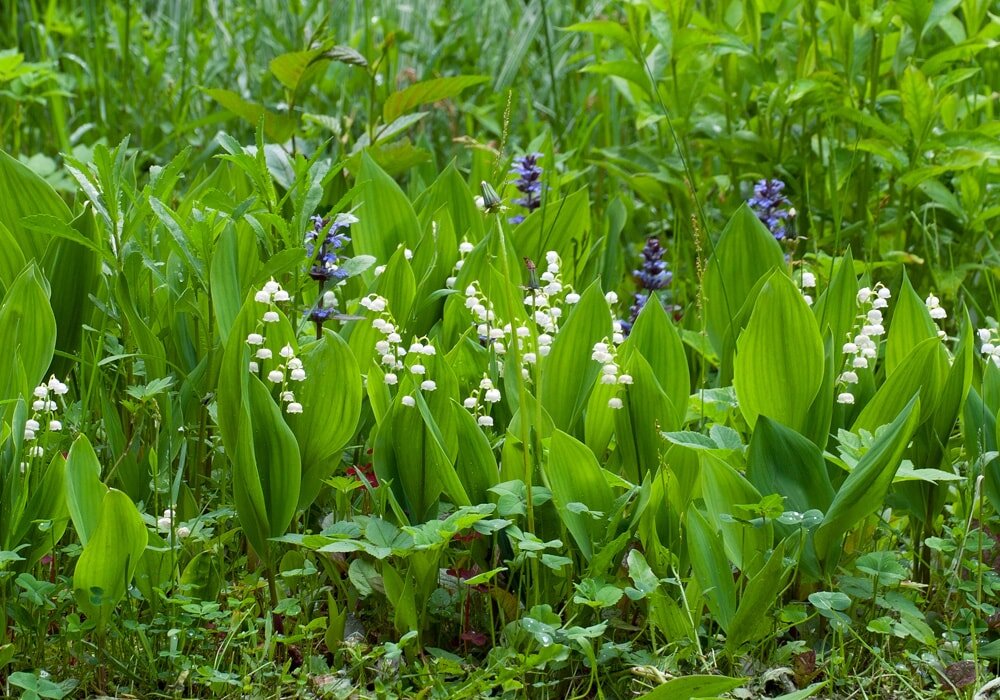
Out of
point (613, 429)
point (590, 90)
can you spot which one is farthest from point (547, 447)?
point (590, 90)

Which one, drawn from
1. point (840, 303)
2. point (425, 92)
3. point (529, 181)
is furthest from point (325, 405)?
point (425, 92)

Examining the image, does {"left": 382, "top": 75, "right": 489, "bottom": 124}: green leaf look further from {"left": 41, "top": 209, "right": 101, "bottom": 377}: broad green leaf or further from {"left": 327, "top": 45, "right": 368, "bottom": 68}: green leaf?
{"left": 41, "top": 209, "right": 101, "bottom": 377}: broad green leaf

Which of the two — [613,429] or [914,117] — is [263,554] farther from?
[914,117]

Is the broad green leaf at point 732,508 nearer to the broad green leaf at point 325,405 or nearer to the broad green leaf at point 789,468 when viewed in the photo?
the broad green leaf at point 789,468

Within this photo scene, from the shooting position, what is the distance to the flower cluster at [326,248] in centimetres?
199

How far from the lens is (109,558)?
5.02 feet

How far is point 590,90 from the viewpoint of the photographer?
4441 mm

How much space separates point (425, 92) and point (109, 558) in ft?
5.17

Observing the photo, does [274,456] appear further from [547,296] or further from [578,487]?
[547,296]

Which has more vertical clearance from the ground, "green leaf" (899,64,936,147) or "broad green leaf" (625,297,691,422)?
"green leaf" (899,64,936,147)

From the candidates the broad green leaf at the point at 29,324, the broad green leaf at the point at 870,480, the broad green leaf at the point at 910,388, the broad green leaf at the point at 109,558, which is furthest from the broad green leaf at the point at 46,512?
the broad green leaf at the point at 910,388

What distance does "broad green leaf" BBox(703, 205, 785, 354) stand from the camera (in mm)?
2240

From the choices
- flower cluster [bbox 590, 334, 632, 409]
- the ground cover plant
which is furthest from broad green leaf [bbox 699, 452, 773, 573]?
flower cluster [bbox 590, 334, 632, 409]

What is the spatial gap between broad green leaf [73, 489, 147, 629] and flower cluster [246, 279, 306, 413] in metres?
0.27
